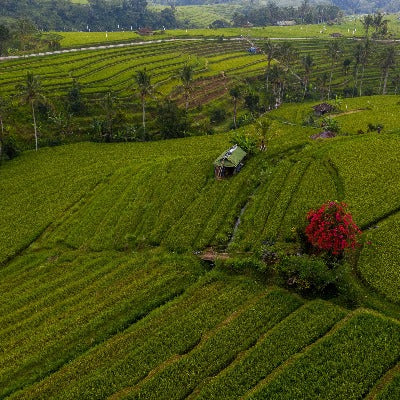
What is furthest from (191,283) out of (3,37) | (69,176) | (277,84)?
(3,37)

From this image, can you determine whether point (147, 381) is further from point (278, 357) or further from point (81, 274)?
point (81, 274)

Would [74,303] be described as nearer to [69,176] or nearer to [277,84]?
[69,176]

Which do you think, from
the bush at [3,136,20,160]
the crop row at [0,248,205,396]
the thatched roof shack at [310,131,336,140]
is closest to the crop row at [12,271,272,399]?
the crop row at [0,248,205,396]

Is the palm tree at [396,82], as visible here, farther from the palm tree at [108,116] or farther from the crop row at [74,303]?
the crop row at [74,303]

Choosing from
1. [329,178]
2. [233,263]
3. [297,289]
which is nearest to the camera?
Answer: [297,289]

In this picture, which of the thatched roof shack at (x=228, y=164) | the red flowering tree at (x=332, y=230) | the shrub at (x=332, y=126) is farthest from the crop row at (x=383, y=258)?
the shrub at (x=332, y=126)

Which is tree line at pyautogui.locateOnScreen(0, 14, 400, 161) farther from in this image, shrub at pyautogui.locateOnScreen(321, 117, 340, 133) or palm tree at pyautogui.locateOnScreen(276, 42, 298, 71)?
shrub at pyautogui.locateOnScreen(321, 117, 340, 133)

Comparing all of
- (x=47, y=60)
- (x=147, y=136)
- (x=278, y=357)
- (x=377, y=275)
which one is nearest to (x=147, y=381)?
(x=278, y=357)
